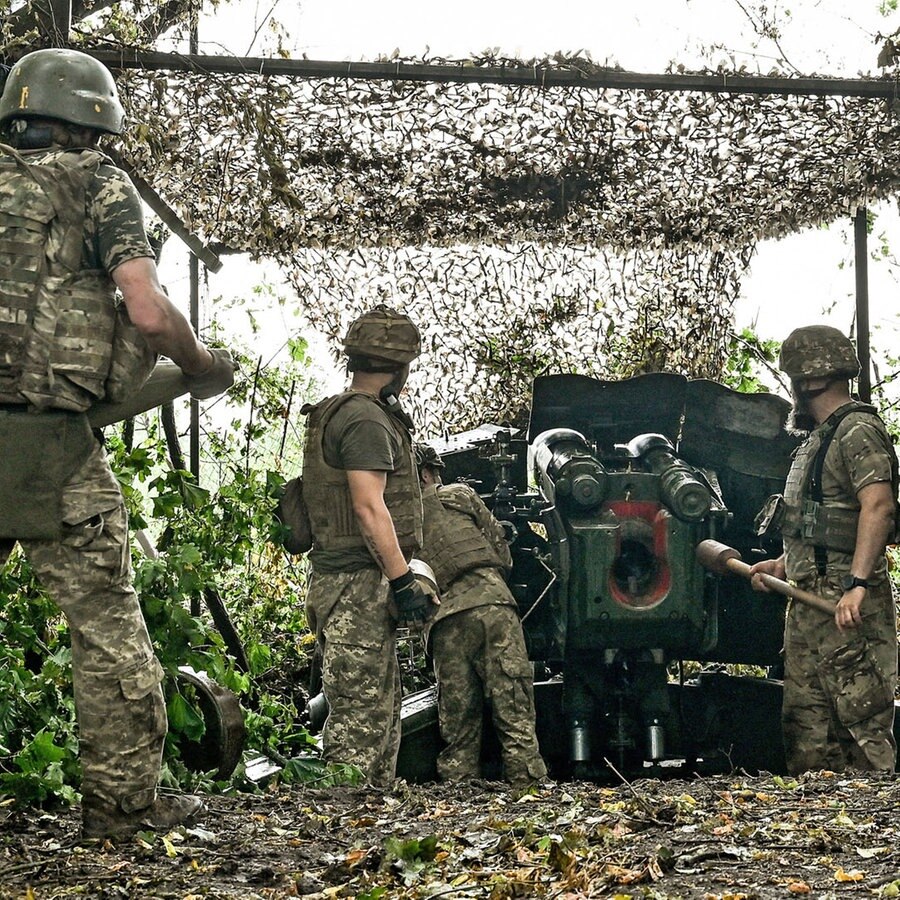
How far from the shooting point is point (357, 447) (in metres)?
5.64

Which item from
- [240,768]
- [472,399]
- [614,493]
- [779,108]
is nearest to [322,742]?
[240,768]

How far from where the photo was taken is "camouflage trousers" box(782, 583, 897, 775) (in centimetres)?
630

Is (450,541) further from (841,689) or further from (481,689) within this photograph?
(841,689)

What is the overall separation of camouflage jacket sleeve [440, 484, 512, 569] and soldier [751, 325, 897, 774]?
148cm

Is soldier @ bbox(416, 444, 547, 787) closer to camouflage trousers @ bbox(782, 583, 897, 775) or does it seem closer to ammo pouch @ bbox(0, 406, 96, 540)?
camouflage trousers @ bbox(782, 583, 897, 775)

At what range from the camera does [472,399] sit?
26.0 ft

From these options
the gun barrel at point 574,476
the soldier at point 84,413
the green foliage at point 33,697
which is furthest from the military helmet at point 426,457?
the soldier at point 84,413

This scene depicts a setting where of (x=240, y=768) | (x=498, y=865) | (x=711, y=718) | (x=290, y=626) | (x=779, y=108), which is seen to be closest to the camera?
(x=498, y=865)

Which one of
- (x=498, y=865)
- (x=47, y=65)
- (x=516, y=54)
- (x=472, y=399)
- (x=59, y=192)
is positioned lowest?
(x=498, y=865)

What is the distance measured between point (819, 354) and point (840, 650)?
1.49m

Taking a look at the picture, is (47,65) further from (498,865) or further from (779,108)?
(779,108)

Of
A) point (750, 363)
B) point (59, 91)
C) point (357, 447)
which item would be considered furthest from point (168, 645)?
point (750, 363)

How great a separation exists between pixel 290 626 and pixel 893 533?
416 centimetres

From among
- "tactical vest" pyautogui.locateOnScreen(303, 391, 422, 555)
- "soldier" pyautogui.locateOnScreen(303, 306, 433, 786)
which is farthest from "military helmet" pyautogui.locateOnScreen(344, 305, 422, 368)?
"tactical vest" pyautogui.locateOnScreen(303, 391, 422, 555)
